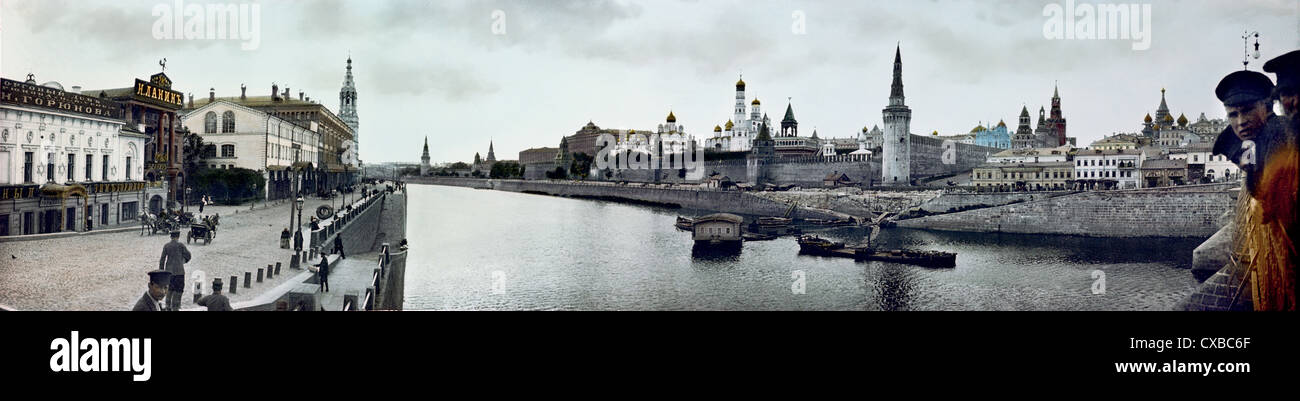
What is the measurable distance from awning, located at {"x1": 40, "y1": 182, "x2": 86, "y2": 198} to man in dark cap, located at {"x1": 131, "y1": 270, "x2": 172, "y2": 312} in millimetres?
2441

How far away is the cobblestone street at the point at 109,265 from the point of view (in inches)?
208

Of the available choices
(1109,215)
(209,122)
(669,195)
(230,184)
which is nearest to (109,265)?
(230,184)

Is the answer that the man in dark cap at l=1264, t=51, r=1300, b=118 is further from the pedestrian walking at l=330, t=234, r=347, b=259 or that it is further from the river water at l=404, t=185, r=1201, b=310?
the pedestrian walking at l=330, t=234, r=347, b=259

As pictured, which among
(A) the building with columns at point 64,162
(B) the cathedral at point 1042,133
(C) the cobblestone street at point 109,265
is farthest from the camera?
(B) the cathedral at point 1042,133

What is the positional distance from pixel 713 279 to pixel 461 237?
645 centimetres

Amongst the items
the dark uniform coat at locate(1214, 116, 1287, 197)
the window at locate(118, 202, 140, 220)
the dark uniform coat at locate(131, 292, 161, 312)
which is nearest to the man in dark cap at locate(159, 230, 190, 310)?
the dark uniform coat at locate(131, 292, 161, 312)

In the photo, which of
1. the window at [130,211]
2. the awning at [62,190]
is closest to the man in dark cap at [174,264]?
the awning at [62,190]

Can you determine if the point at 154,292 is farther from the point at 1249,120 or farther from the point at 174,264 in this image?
the point at 1249,120

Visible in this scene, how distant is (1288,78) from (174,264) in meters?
9.09

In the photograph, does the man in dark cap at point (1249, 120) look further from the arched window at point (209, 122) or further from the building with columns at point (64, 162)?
the arched window at point (209, 122)

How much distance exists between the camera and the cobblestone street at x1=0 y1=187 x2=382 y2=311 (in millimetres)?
5273

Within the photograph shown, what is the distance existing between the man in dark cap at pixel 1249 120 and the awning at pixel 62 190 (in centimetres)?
1052
